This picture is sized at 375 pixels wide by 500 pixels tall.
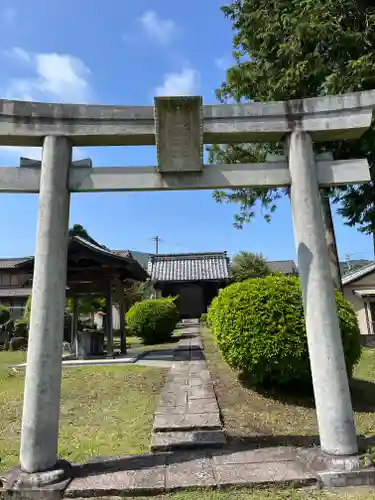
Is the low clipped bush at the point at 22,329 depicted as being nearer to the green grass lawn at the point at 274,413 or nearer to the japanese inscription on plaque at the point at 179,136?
the green grass lawn at the point at 274,413

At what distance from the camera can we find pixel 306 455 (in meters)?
3.91

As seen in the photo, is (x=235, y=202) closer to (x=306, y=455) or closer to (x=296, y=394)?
(x=296, y=394)

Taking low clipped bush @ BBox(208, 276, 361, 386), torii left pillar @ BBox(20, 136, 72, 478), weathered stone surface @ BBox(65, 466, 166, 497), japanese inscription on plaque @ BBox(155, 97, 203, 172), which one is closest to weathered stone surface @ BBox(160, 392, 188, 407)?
low clipped bush @ BBox(208, 276, 361, 386)

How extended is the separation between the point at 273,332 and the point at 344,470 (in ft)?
8.76

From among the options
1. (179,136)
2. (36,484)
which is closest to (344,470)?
(36,484)

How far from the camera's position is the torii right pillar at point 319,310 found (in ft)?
12.1

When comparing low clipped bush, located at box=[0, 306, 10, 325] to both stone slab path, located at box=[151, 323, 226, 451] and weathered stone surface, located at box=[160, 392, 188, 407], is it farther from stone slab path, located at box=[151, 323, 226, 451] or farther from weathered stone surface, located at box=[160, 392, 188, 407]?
weathered stone surface, located at box=[160, 392, 188, 407]

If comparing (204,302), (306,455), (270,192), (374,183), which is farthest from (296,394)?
(204,302)

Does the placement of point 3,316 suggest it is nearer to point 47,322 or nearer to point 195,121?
point 47,322

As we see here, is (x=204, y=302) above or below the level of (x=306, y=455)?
above

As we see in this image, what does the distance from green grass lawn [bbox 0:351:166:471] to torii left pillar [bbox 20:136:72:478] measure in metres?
0.94

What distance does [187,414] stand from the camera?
5469 mm

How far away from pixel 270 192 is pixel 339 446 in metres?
13.2

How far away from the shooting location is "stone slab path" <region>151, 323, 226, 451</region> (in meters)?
4.53
